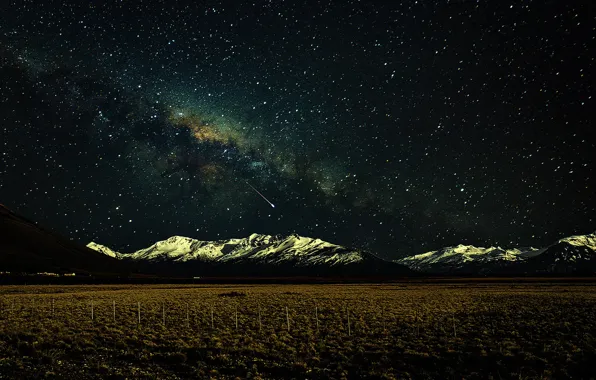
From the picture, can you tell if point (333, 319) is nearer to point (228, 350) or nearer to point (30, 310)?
point (228, 350)

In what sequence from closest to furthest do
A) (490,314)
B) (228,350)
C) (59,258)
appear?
(228,350) → (490,314) → (59,258)

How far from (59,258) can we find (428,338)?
211m

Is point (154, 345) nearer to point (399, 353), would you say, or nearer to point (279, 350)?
point (279, 350)

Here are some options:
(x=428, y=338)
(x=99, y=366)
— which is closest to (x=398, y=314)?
(x=428, y=338)

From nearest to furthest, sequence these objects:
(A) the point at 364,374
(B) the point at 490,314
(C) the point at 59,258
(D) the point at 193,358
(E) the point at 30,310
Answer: (A) the point at 364,374, (D) the point at 193,358, (B) the point at 490,314, (E) the point at 30,310, (C) the point at 59,258

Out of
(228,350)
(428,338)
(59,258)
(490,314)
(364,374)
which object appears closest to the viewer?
(364,374)

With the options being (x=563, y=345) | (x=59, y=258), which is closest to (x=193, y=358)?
(x=563, y=345)

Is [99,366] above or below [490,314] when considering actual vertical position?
above

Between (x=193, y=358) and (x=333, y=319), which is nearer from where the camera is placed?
(x=193, y=358)

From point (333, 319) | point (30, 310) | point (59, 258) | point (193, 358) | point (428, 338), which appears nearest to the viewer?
point (193, 358)

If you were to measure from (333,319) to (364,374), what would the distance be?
15.3 metres

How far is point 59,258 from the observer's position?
19150 centimetres

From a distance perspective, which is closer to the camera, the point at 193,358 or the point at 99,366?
the point at 99,366

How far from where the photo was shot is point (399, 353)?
17922 millimetres
